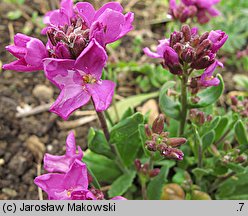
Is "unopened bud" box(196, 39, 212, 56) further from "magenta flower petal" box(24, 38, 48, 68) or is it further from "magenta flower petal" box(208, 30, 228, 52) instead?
"magenta flower petal" box(24, 38, 48, 68)

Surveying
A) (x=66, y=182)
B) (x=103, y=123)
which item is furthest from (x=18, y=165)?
(x=66, y=182)

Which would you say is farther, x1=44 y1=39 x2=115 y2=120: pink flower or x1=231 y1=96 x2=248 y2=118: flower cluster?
x1=231 y1=96 x2=248 y2=118: flower cluster

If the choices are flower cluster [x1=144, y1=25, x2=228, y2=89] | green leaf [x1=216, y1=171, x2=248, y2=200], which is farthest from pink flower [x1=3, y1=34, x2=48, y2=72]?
green leaf [x1=216, y1=171, x2=248, y2=200]

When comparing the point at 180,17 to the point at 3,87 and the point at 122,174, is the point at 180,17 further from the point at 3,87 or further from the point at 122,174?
the point at 3,87

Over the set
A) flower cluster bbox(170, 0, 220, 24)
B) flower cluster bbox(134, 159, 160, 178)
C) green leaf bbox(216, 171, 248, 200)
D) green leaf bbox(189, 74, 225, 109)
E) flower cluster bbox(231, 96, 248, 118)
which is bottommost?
green leaf bbox(216, 171, 248, 200)

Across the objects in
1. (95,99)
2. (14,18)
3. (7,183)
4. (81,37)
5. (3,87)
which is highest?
(81,37)

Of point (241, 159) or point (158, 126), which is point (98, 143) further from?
point (241, 159)
